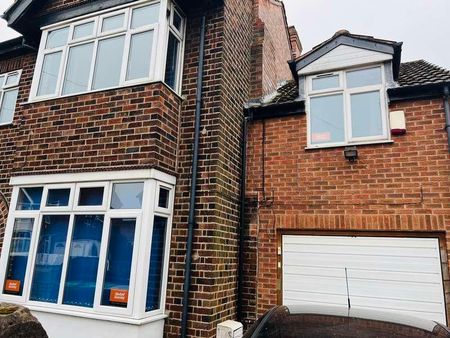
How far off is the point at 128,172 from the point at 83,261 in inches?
59.8

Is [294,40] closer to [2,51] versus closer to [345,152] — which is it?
[345,152]

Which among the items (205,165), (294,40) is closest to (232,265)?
(205,165)

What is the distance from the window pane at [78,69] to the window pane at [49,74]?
297 millimetres

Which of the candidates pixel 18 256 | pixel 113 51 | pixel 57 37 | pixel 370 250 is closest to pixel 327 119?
pixel 370 250

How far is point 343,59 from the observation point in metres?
6.33

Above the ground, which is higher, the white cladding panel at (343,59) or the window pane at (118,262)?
the white cladding panel at (343,59)

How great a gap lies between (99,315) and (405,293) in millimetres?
4496

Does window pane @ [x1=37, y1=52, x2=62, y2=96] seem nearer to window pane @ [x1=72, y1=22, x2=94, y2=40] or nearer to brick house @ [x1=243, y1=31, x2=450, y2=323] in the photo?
window pane @ [x1=72, y1=22, x2=94, y2=40]

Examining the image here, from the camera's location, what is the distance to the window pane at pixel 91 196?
17.6ft

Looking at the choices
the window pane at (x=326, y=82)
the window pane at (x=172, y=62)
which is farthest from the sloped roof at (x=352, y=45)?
the window pane at (x=172, y=62)

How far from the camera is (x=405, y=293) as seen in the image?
514cm

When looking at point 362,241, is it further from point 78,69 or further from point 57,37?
point 57,37

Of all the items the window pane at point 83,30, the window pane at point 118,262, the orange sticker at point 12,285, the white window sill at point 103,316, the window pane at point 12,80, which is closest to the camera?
the white window sill at point 103,316

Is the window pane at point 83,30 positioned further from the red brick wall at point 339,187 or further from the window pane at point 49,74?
the red brick wall at point 339,187
